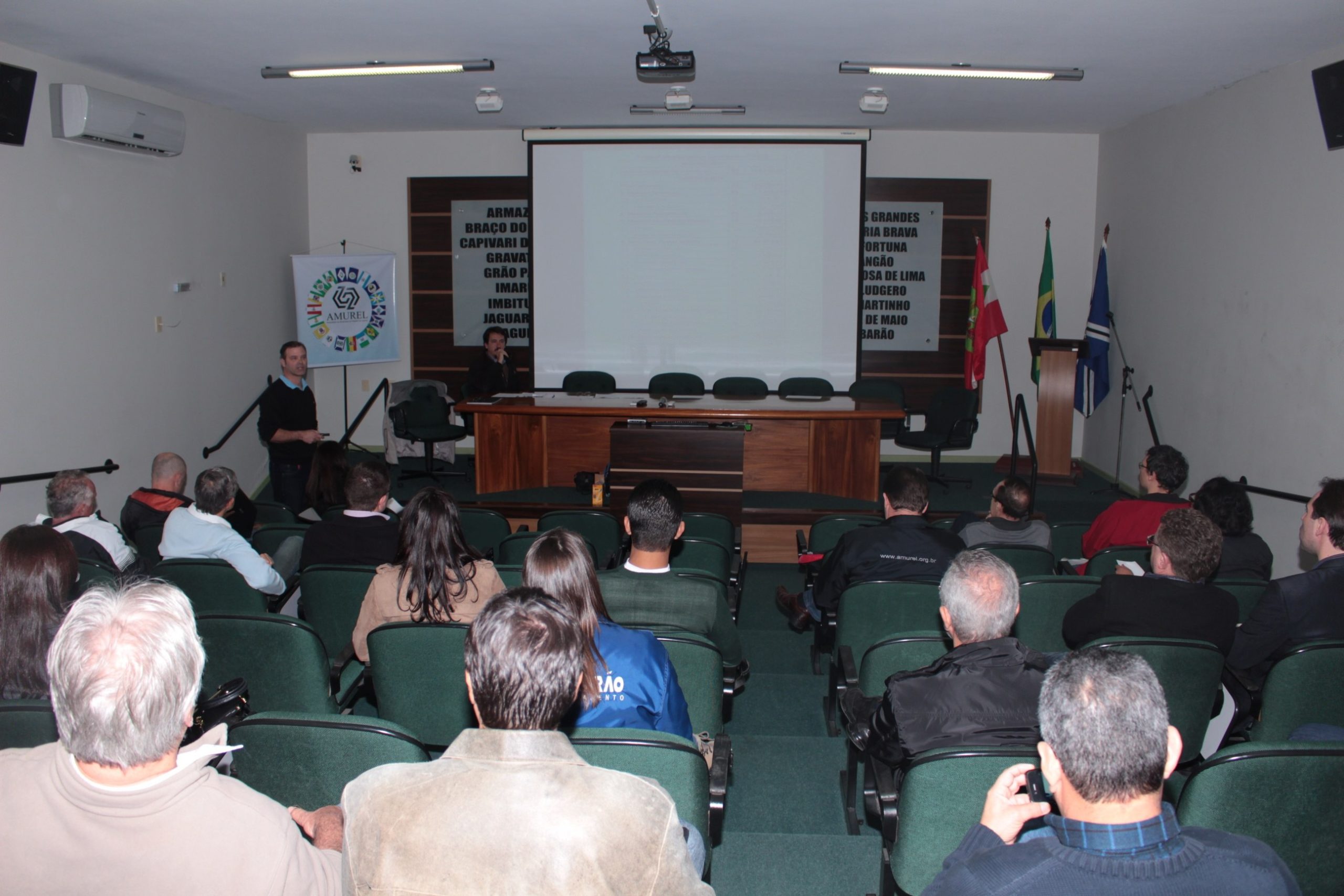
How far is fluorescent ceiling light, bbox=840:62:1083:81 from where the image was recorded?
6.18m

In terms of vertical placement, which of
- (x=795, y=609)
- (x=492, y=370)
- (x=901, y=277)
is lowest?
(x=795, y=609)

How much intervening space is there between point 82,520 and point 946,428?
649cm

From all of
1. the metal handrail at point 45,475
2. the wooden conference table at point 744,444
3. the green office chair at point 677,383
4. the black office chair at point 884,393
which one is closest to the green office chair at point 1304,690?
the wooden conference table at point 744,444

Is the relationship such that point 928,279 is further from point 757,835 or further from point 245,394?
point 757,835

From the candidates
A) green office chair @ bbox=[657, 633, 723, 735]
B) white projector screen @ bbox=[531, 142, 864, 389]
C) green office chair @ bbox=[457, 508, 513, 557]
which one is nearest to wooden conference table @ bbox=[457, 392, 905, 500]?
white projector screen @ bbox=[531, 142, 864, 389]

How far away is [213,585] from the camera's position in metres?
3.44

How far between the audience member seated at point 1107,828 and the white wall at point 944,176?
8131 millimetres

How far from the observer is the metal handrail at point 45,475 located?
537 cm

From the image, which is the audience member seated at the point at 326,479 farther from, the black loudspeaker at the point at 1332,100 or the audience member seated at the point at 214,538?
the black loudspeaker at the point at 1332,100

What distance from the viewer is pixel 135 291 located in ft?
22.0

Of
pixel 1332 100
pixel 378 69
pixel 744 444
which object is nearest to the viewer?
pixel 1332 100

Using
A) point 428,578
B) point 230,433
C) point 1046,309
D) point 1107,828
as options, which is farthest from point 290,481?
point 1046,309

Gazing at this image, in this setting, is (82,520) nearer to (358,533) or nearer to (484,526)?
(358,533)

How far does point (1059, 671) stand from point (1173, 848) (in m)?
0.28
